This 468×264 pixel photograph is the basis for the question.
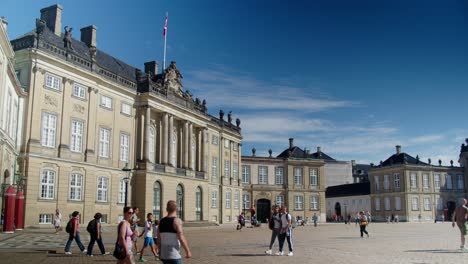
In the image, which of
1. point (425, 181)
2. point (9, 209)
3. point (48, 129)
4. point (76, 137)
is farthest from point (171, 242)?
point (425, 181)

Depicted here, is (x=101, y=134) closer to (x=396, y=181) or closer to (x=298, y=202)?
(x=298, y=202)

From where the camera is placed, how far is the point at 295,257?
16.0 metres

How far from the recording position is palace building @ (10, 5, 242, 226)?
32969 millimetres

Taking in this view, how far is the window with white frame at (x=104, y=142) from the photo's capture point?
130ft

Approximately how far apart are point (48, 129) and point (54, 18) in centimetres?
1060

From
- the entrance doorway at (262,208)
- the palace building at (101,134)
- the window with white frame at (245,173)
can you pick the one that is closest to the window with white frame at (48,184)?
the palace building at (101,134)

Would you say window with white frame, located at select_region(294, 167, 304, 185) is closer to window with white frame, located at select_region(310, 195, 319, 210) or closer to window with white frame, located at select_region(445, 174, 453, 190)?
window with white frame, located at select_region(310, 195, 319, 210)

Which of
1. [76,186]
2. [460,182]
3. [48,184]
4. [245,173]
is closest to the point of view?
[48,184]

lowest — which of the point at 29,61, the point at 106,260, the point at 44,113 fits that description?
the point at 106,260

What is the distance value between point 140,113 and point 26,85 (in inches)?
517

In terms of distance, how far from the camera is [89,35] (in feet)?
145

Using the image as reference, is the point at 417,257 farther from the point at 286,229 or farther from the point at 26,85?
the point at 26,85

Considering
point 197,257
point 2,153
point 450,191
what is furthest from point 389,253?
point 450,191

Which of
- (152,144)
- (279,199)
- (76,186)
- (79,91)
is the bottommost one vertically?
(279,199)
